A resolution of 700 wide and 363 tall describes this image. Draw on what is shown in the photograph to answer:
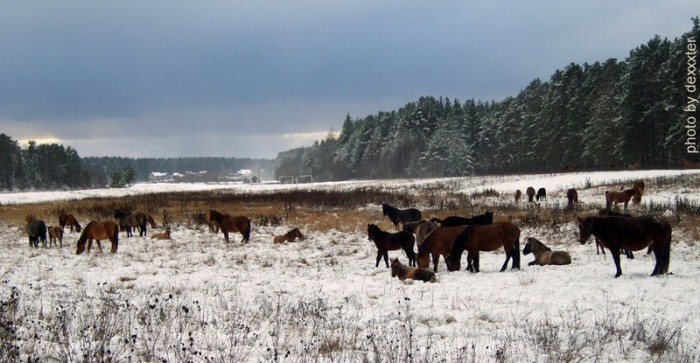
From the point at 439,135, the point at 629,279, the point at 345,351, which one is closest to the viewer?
the point at 345,351

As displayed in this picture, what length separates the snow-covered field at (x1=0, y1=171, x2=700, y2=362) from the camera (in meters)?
5.71

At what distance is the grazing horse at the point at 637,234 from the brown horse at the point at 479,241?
2.00m

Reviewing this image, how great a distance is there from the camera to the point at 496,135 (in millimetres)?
81250

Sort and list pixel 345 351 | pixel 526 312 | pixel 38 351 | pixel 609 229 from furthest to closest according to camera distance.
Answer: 1. pixel 609 229
2. pixel 526 312
3. pixel 345 351
4. pixel 38 351

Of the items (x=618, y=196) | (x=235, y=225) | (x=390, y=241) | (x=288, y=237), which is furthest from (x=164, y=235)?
(x=618, y=196)

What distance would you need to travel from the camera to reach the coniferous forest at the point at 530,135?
46.1 metres

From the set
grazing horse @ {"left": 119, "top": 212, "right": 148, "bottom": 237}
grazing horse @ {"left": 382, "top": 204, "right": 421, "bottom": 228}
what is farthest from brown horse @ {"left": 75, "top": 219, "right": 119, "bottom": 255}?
grazing horse @ {"left": 382, "top": 204, "right": 421, "bottom": 228}

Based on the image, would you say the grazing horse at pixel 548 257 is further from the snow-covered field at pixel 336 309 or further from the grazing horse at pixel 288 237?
the grazing horse at pixel 288 237

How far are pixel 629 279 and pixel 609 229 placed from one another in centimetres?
115

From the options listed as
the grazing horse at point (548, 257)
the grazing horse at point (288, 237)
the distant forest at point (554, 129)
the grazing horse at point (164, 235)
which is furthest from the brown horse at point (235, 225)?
the distant forest at point (554, 129)

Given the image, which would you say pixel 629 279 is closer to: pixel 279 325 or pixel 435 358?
pixel 435 358

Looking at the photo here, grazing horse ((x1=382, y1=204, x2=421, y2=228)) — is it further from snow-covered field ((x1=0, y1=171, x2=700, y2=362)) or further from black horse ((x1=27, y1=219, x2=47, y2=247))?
black horse ((x1=27, y1=219, x2=47, y2=247))

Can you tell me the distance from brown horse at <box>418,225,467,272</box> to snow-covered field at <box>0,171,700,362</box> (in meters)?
0.80

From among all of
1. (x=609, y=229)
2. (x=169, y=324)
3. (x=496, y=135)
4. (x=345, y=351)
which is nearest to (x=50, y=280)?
(x=169, y=324)
